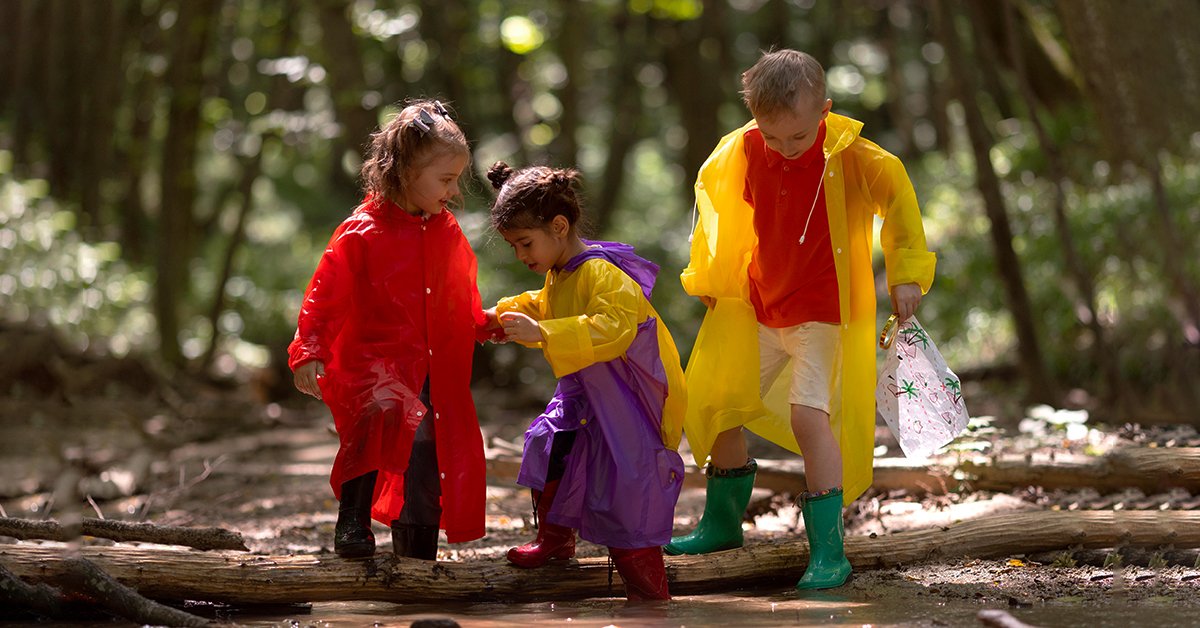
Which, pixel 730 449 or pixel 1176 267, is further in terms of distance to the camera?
pixel 1176 267

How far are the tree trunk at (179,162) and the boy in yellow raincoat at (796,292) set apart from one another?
8.02 m

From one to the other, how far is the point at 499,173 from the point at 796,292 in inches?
44.3

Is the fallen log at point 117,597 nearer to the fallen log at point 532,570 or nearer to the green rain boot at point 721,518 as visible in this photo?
the fallen log at point 532,570

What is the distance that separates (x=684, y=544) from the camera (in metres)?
4.57

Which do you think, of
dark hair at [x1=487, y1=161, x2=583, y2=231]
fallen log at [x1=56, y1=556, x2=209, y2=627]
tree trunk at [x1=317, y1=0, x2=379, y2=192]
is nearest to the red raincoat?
dark hair at [x1=487, y1=161, x2=583, y2=231]

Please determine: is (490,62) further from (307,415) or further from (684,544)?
(684,544)

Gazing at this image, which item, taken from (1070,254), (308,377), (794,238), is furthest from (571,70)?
(308,377)

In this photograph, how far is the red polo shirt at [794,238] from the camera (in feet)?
14.3

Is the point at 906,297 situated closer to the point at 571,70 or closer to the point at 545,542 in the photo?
the point at 545,542

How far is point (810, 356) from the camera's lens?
439 centimetres

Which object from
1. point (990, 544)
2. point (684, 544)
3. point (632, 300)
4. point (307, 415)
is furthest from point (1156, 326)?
point (307, 415)

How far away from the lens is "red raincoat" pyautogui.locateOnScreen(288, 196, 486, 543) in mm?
3982

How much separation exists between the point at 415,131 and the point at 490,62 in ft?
43.7

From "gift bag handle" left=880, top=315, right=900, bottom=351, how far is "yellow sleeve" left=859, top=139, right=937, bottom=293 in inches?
5.5
